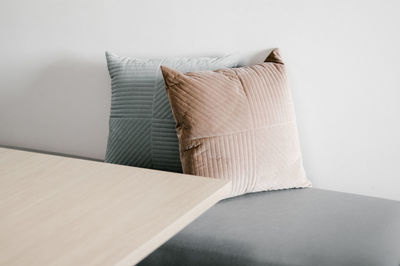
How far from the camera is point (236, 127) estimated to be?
187 cm

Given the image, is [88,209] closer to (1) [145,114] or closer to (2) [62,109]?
(1) [145,114]

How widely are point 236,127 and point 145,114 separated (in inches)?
16.7

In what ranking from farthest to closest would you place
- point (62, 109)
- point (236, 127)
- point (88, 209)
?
point (62, 109), point (236, 127), point (88, 209)

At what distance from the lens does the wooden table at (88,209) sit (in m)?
1.03

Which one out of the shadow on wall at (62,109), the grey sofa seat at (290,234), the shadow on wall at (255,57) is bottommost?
the grey sofa seat at (290,234)

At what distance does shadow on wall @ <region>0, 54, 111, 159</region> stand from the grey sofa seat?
3.10 ft

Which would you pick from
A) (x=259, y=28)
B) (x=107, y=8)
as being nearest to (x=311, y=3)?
(x=259, y=28)

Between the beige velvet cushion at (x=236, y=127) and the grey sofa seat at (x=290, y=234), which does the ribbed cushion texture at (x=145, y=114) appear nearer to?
the beige velvet cushion at (x=236, y=127)

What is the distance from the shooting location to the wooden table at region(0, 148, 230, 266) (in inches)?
40.6

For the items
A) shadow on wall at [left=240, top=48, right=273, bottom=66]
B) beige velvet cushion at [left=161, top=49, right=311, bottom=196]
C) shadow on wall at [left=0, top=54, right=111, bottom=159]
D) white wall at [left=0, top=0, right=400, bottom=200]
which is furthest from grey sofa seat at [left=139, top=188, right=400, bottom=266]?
shadow on wall at [left=0, top=54, right=111, bottom=159]

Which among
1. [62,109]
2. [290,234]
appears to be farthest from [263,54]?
[62,109]

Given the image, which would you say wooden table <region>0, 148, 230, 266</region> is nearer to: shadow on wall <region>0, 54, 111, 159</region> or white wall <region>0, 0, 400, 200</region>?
white wall <region>0, 0, 400, 200</region>

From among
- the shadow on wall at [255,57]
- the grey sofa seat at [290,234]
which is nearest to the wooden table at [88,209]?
the grey sofa seat at [290,234]

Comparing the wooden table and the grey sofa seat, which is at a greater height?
the wooden table
